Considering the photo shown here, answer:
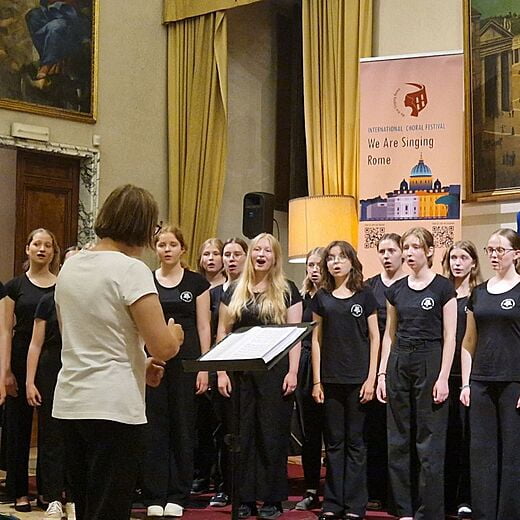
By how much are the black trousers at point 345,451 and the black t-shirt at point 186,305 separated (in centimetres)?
76

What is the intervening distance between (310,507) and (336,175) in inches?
126

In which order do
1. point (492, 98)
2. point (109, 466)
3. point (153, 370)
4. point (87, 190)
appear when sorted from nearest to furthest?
1. point (109, 466)
2. point (153, 370)
3. point (492, 98)
4. point (87, 190)

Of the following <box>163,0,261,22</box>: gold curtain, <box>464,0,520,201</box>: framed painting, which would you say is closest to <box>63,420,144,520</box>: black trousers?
<box>464,0,520,201</box>: framed painting

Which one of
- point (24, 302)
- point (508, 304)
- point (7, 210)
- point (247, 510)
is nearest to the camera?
point (508, 304)

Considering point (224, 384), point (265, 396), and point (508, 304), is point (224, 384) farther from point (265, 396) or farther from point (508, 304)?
point (508, 304)

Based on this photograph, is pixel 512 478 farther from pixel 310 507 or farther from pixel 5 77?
pixel 5 77

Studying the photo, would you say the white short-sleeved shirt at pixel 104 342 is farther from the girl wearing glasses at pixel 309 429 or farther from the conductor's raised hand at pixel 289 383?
the girl wearing glasses at pixel 309 429

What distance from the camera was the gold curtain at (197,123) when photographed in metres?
8.05

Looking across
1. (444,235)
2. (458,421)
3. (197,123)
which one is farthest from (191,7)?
(458,421)

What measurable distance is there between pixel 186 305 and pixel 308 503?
124 cm

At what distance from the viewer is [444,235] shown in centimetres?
578

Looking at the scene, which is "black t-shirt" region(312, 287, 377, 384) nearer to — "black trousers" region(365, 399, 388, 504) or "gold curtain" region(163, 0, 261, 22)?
"black trousers" region(365, 399, 388, 504)

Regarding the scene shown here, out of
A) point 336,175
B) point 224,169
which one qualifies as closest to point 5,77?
point 224,169

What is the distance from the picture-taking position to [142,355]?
231cm
